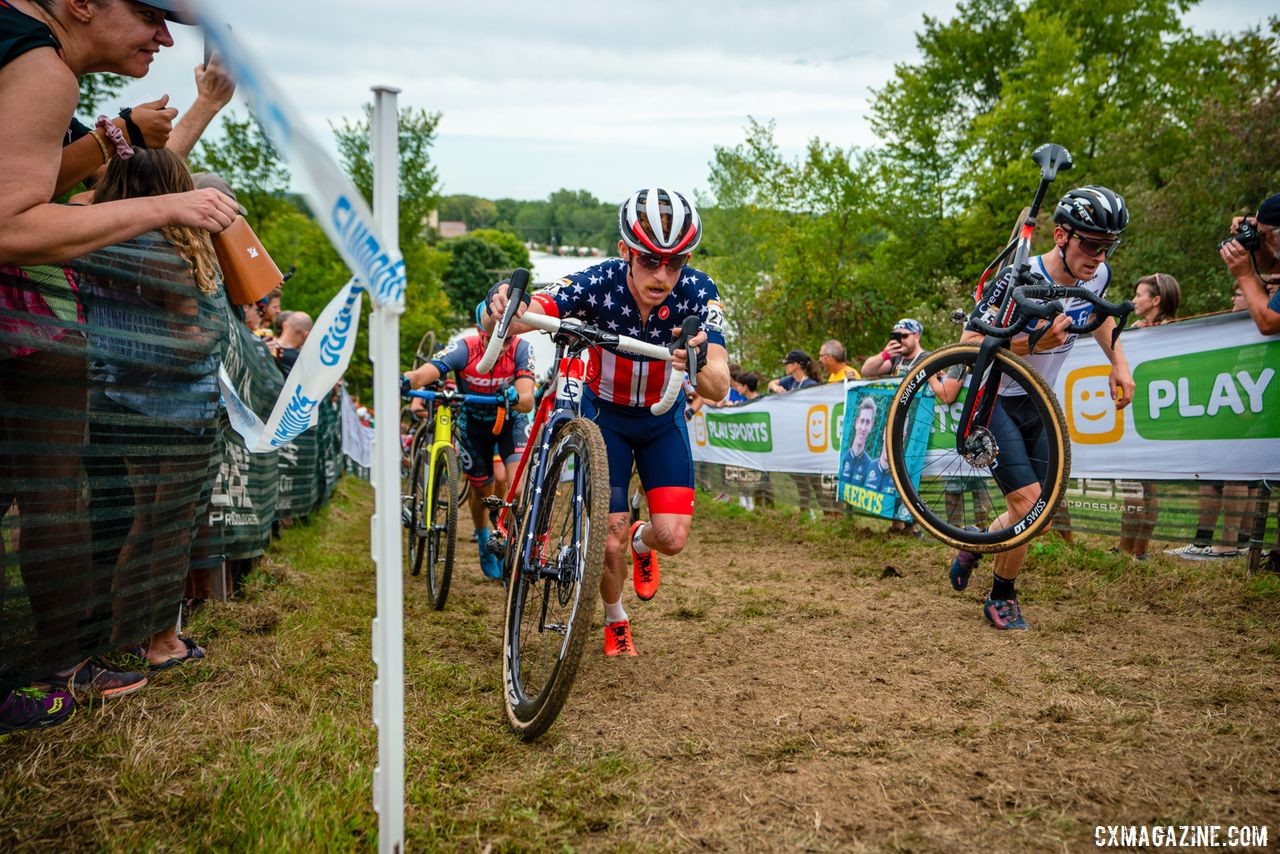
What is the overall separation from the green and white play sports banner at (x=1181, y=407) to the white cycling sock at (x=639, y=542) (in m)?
1.89

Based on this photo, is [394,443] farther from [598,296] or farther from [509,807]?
[598,296]

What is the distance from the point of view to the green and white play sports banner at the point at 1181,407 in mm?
5473

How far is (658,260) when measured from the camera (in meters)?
4.07

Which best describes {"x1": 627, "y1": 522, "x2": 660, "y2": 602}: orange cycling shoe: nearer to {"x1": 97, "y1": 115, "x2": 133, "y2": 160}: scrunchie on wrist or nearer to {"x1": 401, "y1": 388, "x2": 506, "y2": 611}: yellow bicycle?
{"x1": 401, "y1": 388, "x2": 506, "y2": 611}: yellow bicycle

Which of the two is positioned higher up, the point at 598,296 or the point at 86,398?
the point at 598,296

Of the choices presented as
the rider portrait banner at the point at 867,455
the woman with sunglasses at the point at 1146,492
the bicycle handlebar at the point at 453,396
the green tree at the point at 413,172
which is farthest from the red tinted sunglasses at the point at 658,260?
the green tree at the point at 413,172

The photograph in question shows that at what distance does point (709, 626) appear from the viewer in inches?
204

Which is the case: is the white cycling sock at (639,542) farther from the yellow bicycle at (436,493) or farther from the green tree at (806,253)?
the green tree at (806,253)

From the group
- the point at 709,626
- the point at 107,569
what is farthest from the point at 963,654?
the point at 107,569

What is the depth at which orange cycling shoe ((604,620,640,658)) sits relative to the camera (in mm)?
4574

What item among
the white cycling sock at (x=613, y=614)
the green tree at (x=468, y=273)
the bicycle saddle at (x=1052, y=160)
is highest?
the green tree at (x=468, y=273)

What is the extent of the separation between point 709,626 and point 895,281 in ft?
99.9

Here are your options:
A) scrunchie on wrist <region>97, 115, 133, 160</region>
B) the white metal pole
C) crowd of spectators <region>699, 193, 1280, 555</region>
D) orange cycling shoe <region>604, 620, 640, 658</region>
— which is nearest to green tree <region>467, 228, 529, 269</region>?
crowd of spectators <region>699, 193, 1280, 555</region>

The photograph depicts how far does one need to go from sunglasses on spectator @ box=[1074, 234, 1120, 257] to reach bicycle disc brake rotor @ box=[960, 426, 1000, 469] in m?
1.09
